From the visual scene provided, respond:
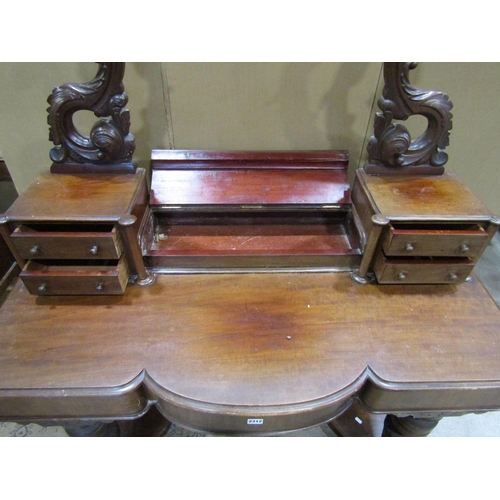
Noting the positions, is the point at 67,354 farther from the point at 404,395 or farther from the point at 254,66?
the point at 254,66

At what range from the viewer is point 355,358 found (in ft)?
2.79

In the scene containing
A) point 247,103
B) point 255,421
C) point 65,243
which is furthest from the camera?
point 247,103

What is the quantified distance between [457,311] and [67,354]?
1041 mm

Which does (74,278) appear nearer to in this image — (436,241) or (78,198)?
(78,198)

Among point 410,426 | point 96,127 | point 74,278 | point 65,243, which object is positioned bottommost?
point 410,426

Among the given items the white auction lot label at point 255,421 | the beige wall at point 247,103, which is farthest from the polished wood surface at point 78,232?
the white auction lot label at point 255,421

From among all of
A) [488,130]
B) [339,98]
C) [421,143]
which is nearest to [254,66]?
[339,98]

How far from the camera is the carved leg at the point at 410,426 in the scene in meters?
1.04

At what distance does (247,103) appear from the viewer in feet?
3.54

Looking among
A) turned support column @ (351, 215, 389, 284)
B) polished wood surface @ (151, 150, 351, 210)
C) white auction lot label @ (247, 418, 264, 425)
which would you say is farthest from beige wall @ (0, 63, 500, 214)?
white auction lot label @ (247, 418, 264, 425)

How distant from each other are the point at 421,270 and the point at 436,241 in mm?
101

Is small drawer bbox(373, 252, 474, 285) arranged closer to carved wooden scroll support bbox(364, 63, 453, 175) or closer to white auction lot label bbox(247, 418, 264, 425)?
carved wooden scroll support bbox(364, 63, 453, 175)

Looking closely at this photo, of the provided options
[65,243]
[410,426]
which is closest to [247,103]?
[65,243]

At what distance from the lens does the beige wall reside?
1.03 metres
